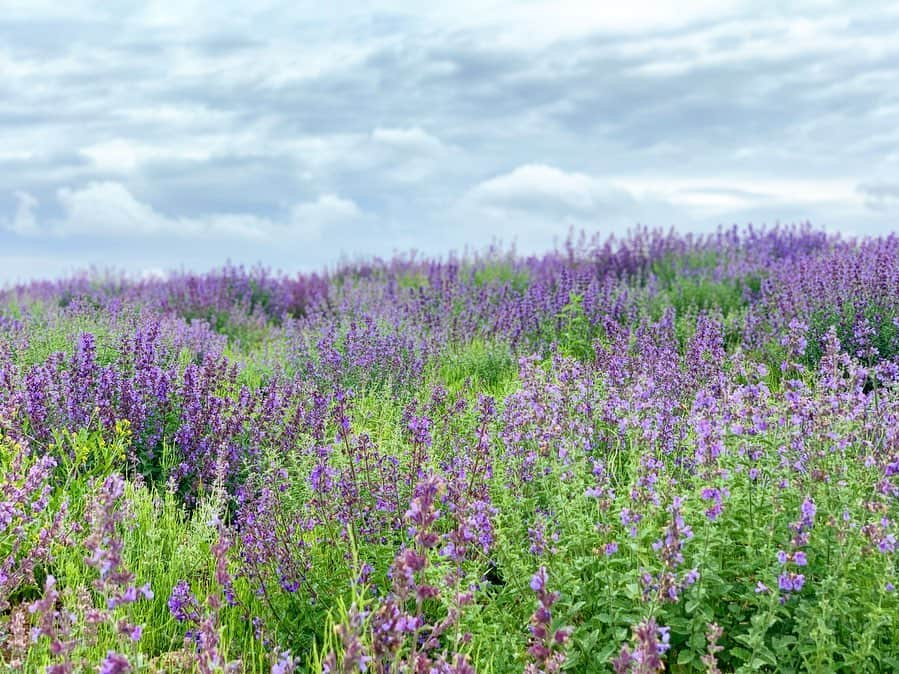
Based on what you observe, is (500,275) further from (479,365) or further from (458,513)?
(458,513)

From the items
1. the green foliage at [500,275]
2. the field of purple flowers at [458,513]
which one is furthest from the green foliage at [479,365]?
the green foliage at [500,275]

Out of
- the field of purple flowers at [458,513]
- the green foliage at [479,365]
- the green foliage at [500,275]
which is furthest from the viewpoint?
the green foliage at [500,275]

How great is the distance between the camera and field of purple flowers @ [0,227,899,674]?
274 centimetres

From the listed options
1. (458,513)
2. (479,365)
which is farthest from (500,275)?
(458,513)

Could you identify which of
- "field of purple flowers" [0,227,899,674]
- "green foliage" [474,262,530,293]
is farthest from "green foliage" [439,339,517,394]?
"green foliage" [474,262,530,293]

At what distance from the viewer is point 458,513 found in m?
2.81

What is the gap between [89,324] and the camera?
850 centimetres

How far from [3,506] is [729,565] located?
3.10 meters

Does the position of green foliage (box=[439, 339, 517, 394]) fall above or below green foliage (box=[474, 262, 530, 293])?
below

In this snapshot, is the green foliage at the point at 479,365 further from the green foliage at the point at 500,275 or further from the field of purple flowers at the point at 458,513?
the green foliage at the point at 500,275

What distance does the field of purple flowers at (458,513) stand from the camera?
274 cm

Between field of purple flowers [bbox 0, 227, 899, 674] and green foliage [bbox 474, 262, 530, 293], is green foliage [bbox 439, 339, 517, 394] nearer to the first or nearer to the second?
field of purple flowers [bbox 0, 227, 899, 674]

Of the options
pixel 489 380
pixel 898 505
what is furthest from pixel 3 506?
pixel 489 380

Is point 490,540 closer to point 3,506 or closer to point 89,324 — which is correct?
point 3,506
